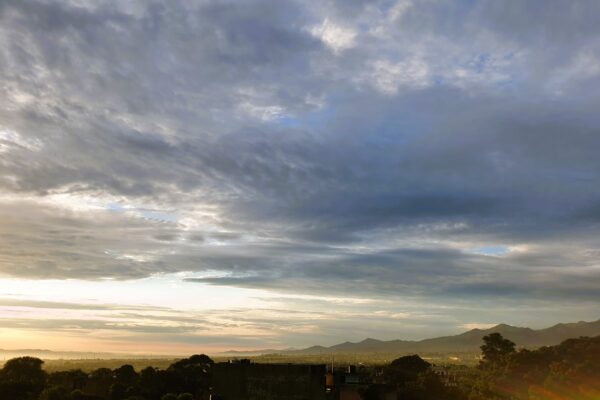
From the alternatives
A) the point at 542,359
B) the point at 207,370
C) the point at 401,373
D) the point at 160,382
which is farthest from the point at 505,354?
the point at 160,382

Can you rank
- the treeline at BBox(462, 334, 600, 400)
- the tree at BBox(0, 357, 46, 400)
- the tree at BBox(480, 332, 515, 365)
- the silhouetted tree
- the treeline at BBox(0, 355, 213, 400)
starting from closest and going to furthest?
the treeline at BBox(0, 355, 213, 400) → the tree at BBox(0, 357, 46, 400) → the silhouetted tree → the treeline at BBox(462, 334, 600, 400) → the tree at BBox(480, 332, 515, 365)

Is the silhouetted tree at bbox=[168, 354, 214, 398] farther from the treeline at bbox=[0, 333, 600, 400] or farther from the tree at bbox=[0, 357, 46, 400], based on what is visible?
the tree at bbox=[0, 357, 46, 400]

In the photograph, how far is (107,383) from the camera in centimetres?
11594

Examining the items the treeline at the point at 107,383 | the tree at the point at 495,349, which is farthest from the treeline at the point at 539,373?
the treeline at the point at 107,383

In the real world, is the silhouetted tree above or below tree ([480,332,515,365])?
below

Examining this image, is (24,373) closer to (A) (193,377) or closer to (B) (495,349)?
(A) (193,377)

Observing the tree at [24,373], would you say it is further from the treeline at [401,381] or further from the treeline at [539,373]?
the treeline at [539,373]

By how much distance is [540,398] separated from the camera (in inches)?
4434

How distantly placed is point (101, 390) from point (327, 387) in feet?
244

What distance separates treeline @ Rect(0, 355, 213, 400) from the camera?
91625 mm

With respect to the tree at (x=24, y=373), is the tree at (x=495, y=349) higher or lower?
higher

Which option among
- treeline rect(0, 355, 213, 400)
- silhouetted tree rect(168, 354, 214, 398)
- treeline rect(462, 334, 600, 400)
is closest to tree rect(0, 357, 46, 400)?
treeline rect(0, 355, 213, 400)

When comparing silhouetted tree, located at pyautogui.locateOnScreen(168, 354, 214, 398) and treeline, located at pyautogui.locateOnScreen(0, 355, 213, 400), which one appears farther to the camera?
silhouetted tree, located at pyautogui.locateOnScreen(168, 354, 214, 398)

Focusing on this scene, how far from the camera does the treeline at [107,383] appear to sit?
301 ft
